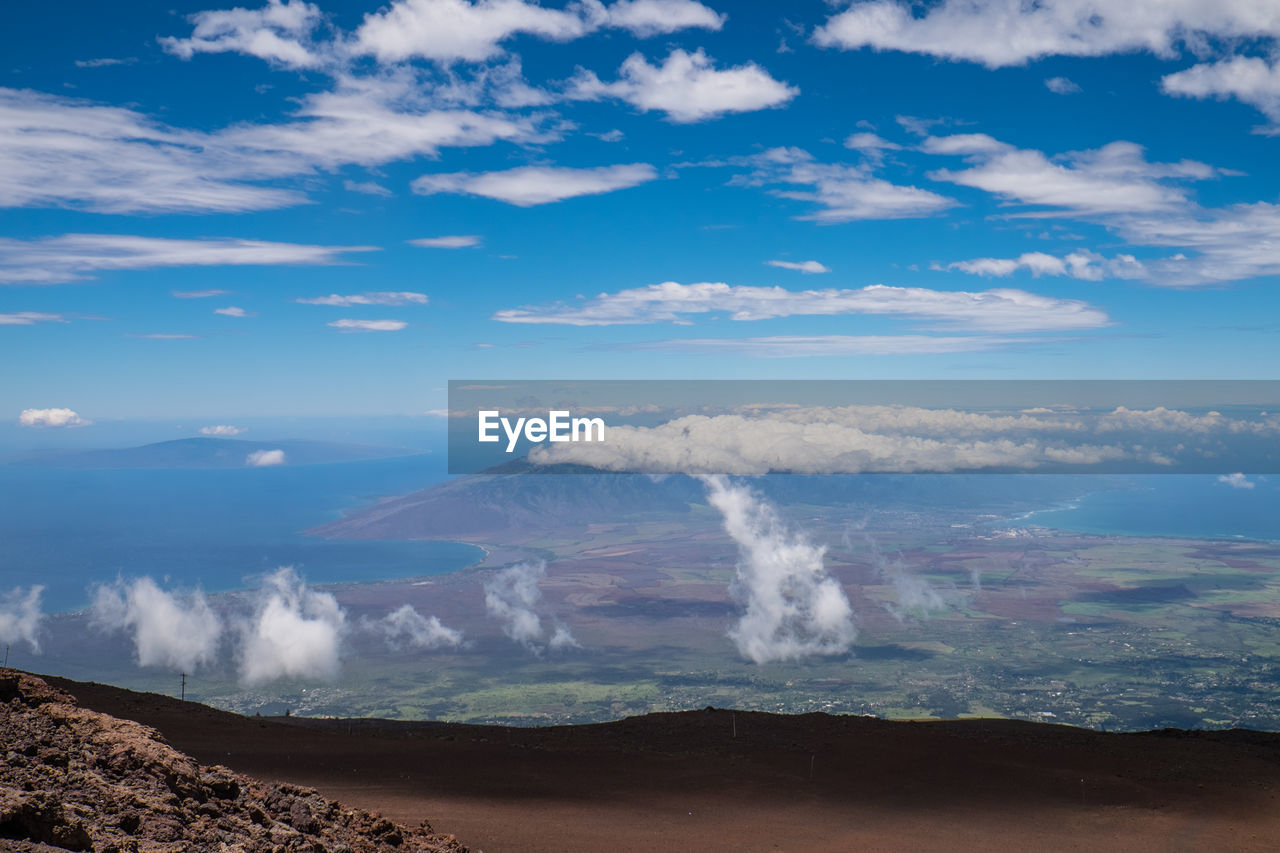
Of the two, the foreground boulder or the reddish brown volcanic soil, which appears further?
the reddish brown volcanic soil

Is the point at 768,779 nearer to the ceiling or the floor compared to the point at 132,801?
nearer to the floor

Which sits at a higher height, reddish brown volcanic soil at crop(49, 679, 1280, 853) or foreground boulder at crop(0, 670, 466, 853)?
foreground boulder at crop(0, 670, 466, 853)

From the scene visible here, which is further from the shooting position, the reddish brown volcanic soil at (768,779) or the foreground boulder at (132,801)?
the reddish brown volcanic soil at (768,779)

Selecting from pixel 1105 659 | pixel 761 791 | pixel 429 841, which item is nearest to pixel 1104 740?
pixel 761 791

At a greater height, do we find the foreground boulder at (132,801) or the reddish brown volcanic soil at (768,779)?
the foreground boulder at (132,801)
